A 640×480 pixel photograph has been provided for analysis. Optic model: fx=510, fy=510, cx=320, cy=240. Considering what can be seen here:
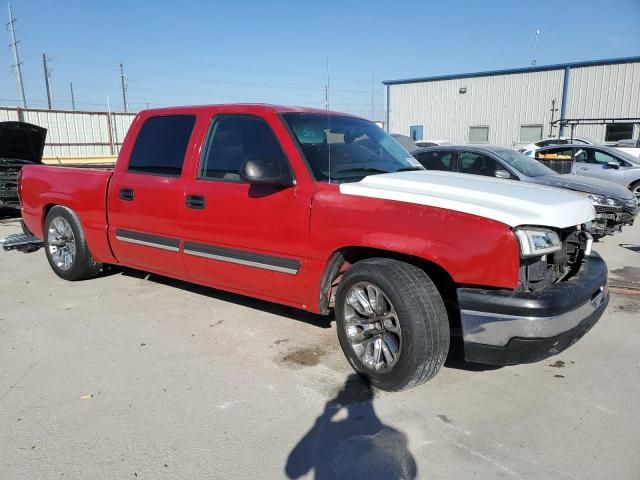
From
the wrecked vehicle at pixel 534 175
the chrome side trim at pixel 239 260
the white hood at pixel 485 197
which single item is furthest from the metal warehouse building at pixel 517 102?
the chrome side trim at pixel 239 260

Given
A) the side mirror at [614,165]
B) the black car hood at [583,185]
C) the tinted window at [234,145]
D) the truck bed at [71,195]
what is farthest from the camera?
the side mirror at [614,165]

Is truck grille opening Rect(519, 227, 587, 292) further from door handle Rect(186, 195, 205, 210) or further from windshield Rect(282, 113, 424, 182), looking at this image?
door handle Rect(186, 195, 205, 210)

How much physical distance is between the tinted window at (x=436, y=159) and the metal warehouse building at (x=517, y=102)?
18.6m

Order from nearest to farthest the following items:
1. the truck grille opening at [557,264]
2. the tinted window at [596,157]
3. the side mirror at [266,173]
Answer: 1. the truck grille opening at [557,264]
2. the side mirror at [266,173]
3. the tinted window at [596,157]

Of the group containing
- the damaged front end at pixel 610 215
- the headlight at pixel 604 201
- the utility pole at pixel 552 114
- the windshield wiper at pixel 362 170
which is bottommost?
the damaged front end at pixel 610 215

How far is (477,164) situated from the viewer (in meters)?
8.65

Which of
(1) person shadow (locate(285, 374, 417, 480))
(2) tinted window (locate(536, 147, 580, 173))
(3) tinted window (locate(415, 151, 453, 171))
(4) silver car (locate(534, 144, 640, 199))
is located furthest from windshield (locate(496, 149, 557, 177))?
(1) person shadow (locate(285, 374, 417, 480))

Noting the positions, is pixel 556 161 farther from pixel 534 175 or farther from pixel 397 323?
pixel 397 323

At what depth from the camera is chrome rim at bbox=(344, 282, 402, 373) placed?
320 cm

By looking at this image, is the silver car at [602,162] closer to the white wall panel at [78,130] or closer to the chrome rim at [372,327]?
the chrome rim at [372,327]

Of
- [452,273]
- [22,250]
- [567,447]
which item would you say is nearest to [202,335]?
[452,273]

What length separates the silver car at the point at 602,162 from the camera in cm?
1228

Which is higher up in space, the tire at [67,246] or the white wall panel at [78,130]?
the white wall panel at [78,130]

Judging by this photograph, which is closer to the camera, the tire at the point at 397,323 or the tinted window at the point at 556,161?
the tire at the point at 397,323
